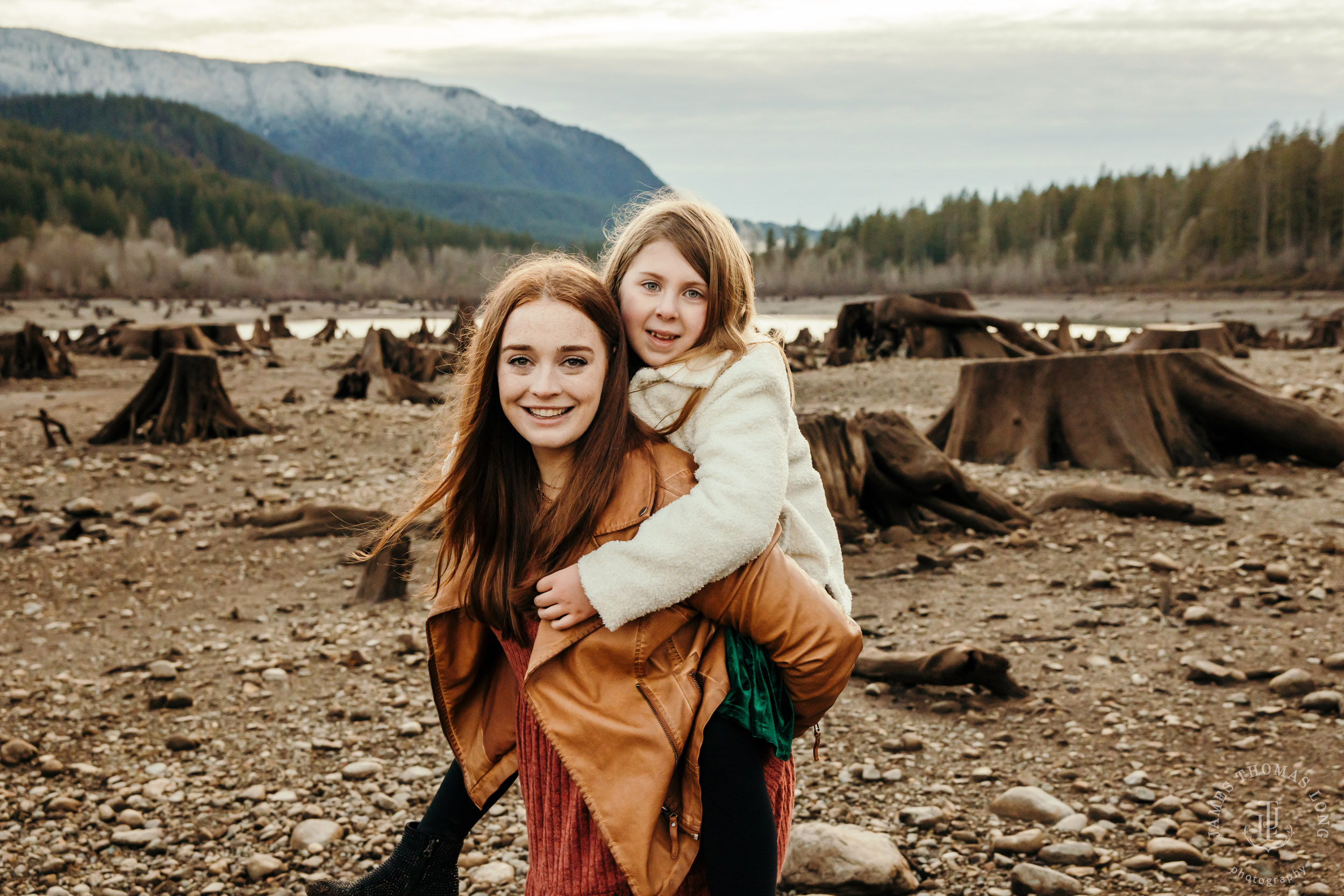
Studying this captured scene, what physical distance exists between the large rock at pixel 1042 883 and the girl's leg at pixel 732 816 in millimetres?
1451

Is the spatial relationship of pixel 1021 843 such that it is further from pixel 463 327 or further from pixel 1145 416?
pixel 1145 416

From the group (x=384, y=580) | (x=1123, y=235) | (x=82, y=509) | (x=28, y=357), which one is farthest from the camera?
(x=1123, y=235)

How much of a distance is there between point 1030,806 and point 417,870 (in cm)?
218

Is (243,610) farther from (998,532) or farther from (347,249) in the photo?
(347,249)

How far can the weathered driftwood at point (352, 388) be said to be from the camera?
14469 mm

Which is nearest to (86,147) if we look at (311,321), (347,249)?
(347,249)

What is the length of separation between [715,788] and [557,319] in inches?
40.7

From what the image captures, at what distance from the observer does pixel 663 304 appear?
2.30 metres

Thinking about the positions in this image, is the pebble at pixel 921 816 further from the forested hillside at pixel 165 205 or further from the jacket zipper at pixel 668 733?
the forested hillside at pixel 165 205

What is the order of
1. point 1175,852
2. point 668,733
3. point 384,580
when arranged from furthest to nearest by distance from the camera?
point 384,580
point 1175,852
point 668,733

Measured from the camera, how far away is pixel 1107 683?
4527 mm

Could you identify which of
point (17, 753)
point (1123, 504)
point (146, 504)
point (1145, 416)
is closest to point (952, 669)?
point (1123, 504)

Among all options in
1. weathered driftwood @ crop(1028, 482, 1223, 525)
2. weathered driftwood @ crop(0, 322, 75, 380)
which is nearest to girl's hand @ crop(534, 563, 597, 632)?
weathered driftwood @ crop(1028, 482, 1223, 525)

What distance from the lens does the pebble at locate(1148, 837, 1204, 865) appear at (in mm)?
3176
